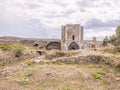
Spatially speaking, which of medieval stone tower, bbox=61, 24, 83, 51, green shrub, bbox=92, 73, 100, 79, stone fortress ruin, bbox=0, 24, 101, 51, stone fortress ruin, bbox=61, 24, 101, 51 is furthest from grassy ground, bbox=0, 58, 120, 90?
medieval stone tower, bbox=61, 24, 83, 51

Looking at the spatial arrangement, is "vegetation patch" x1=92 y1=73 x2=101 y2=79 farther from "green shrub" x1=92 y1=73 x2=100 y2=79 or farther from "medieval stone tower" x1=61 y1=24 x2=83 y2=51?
"medieval stone tower" x1=61 y1=24 x2=83 y2=51

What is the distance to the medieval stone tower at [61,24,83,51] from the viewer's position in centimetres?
4756

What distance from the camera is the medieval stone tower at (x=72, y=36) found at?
→ 47.6 meters

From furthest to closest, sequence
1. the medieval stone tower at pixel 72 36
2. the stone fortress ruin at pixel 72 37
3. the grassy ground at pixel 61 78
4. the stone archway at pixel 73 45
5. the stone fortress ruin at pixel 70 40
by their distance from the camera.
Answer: the stone archway at pixel 73 45
the medieval stone tower at pixel 72 36
the stone fortress ruin at pixel 72 37
the stone fortress ruin at pixel 70 40
the grassy ground at pixel 61 78

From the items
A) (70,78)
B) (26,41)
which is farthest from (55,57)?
(26,41)

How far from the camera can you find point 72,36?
159ft

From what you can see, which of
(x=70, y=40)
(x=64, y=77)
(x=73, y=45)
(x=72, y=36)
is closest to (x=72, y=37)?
(x=72, y=36)

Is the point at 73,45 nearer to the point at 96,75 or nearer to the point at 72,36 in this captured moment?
the point at 72,36

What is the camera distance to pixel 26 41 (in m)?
42.1

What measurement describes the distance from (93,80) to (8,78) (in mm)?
4653

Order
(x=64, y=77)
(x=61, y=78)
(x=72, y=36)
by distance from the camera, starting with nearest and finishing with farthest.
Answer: (x=61, y=78), (x=64, y=77), (x=72, y=36)

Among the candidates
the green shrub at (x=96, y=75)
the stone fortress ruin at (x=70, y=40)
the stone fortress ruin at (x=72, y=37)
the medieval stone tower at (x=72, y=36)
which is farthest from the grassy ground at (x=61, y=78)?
the medieval stone tower at (x=72, y=36)

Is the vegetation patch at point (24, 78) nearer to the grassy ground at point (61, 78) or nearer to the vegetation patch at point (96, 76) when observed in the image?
the grassy ground at point (61, 78)

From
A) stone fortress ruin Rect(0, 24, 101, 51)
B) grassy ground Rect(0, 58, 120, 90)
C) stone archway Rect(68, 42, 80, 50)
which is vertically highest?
stone fortress ruin Rect(0, 24, 101, 51)
